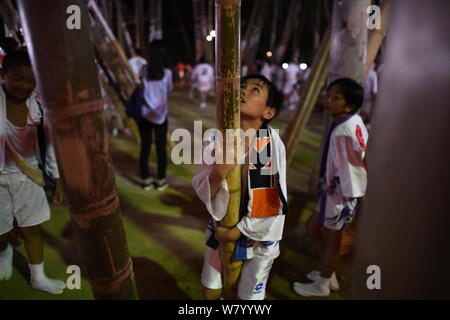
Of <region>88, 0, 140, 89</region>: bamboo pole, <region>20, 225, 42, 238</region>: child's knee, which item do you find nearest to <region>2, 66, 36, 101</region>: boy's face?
<region>20, 225, 42, 238</region>: child's knee

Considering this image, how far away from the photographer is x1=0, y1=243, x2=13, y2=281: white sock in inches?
104

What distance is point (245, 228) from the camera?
6.30 ft

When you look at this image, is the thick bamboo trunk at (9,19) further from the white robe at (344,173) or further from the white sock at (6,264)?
the white robe at (344,173)

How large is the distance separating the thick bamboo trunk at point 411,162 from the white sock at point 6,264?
2941 mm

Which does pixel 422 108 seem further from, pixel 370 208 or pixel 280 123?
pixel 280 123

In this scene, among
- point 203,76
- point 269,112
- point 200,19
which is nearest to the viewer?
point 269,112

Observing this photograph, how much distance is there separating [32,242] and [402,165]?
9.24ft

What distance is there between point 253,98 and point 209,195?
1.96ft

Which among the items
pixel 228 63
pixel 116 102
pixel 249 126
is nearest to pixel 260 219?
pixel 249 126

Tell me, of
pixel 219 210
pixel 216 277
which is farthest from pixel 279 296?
pixel 219 210

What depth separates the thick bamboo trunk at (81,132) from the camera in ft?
2.89

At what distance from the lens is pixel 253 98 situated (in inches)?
72.4

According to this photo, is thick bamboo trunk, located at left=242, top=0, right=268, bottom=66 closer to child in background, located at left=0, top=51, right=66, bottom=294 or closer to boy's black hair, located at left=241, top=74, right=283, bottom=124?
child in background, located at left=0, top=51, right=66, bottom=294

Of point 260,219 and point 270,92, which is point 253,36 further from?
point 260,219
